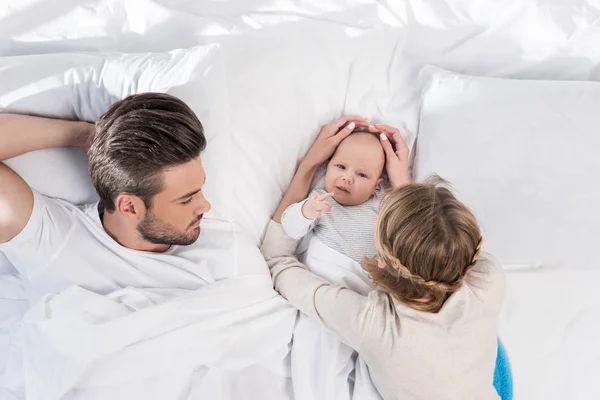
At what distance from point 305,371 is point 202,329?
9.8 inches

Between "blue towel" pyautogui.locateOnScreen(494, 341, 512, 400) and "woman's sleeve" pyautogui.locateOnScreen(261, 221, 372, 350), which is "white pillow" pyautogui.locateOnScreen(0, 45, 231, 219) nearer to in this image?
"woman's sleeve" pyautogui.locateOnScreen(261, 221, 372, 350)

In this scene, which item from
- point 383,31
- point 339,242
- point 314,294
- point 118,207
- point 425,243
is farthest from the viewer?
point 383,31

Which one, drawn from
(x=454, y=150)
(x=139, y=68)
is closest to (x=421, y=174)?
(x=454, y=150)

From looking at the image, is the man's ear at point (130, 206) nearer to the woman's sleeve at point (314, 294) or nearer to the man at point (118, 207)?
the man at point (118, 207)

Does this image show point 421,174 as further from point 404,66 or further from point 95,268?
point 95,268

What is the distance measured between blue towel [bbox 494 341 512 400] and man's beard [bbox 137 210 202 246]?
73 cm

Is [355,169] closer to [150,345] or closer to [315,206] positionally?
[315,206]

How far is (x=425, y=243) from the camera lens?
1129 mm

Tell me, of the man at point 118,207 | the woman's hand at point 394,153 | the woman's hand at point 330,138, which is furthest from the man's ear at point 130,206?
the woman's hand at point 394,153

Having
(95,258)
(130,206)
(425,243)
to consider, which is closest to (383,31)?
(425,243)

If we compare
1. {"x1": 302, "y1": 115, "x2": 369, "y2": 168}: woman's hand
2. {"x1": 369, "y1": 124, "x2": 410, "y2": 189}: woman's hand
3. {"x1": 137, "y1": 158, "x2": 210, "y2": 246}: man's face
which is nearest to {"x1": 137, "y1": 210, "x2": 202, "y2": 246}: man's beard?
{"x1": 137, "y1": 158, "x2": 210, "y2": 246}: man's face

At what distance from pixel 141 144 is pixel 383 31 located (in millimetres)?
764

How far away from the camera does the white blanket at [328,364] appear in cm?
130

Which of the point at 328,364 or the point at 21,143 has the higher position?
the point at 21,143
